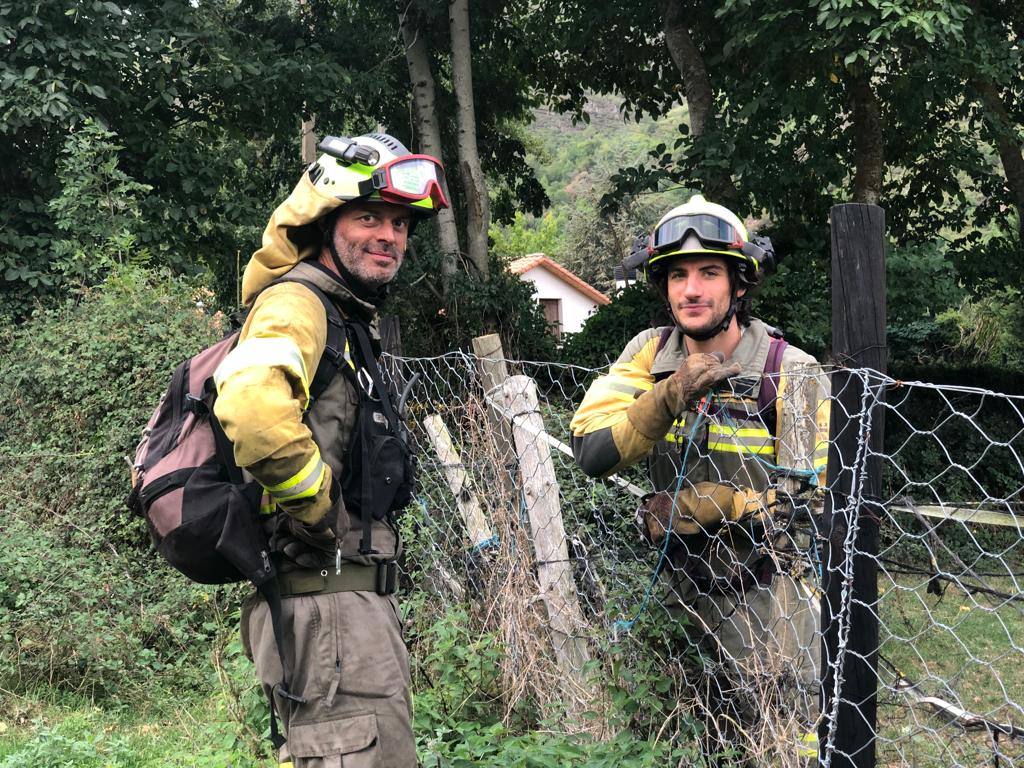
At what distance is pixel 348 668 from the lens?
104 inches

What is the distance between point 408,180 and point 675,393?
1.04 meters

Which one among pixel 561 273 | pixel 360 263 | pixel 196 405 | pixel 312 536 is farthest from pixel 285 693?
pixel 561 273

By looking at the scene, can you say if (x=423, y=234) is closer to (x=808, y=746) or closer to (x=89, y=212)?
(x=89, y=212)

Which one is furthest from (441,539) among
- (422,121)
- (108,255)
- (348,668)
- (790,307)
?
(422,121)

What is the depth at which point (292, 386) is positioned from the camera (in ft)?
8.22

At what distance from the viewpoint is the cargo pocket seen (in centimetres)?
256

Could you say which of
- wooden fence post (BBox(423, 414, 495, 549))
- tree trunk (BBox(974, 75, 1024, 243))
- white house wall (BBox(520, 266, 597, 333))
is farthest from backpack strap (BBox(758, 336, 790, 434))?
white house wall (BBox(520, 266, 597, 333))

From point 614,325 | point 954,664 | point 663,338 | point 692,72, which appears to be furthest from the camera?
point 614,325

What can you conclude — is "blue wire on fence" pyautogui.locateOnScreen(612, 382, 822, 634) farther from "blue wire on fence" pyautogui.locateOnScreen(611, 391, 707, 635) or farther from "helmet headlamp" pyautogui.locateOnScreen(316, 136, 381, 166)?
"helmet headlamp" pyautogui.locateOnScreen(316, 136, 381, 166)

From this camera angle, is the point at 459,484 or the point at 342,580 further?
the point at 459,484

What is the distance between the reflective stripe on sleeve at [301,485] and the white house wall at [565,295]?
Answer: 43.1m

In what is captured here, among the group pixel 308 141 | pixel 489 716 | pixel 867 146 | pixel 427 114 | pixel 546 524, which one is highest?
pixel 427 114

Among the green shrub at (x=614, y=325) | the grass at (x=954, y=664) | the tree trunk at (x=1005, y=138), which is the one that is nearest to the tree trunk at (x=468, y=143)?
the green shrub at (x=614, y=325)

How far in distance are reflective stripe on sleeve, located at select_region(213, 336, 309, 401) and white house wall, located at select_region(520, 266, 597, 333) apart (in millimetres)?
43026
